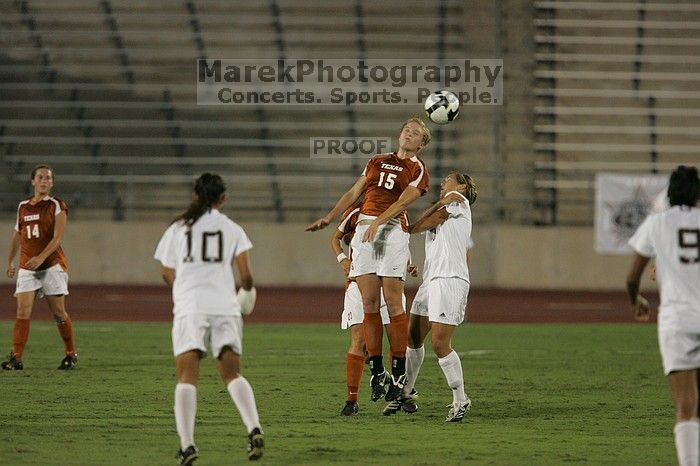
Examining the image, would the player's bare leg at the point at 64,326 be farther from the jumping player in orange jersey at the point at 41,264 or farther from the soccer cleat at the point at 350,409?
the soccer cleat at the point at 350,409

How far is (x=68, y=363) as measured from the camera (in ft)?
39.3

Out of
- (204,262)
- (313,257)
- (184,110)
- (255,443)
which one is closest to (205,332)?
(204,262)

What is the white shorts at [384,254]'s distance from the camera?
9.25 meters

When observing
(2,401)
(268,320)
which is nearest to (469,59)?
(268,320)

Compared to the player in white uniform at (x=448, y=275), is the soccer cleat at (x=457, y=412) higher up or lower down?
lower down

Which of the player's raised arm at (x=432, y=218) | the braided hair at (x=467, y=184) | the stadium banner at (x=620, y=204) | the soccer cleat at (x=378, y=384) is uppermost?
the stadium banner at (x=620, y=204)

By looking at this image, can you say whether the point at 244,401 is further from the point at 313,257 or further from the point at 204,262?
the point at 313,257

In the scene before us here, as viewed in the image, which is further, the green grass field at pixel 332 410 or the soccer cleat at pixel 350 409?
the soccer cleat at pixel 350 409

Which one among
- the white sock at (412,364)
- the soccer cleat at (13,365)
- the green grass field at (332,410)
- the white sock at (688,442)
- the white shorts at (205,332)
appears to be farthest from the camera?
the soccer cleat at (13,365)

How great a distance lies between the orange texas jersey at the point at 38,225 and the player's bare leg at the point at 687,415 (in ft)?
24.6

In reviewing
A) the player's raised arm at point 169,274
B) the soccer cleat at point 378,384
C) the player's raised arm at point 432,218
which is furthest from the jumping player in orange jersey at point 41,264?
the player's raised arm at point 169,274

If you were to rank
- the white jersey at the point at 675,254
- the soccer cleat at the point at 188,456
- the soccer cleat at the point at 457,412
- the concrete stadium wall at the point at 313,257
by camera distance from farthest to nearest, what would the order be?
1. the concrete stadium wall at the point at 313,257
2. the soccer cleat at the point at 457,412
3. the soccer cleat at the point at 188,456
4. the white jersey at the point at 675,254

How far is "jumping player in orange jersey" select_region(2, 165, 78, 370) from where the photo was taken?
39.3 ft

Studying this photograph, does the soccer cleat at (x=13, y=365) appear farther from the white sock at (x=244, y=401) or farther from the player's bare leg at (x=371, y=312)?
the white sock at (x=244, y=401)
